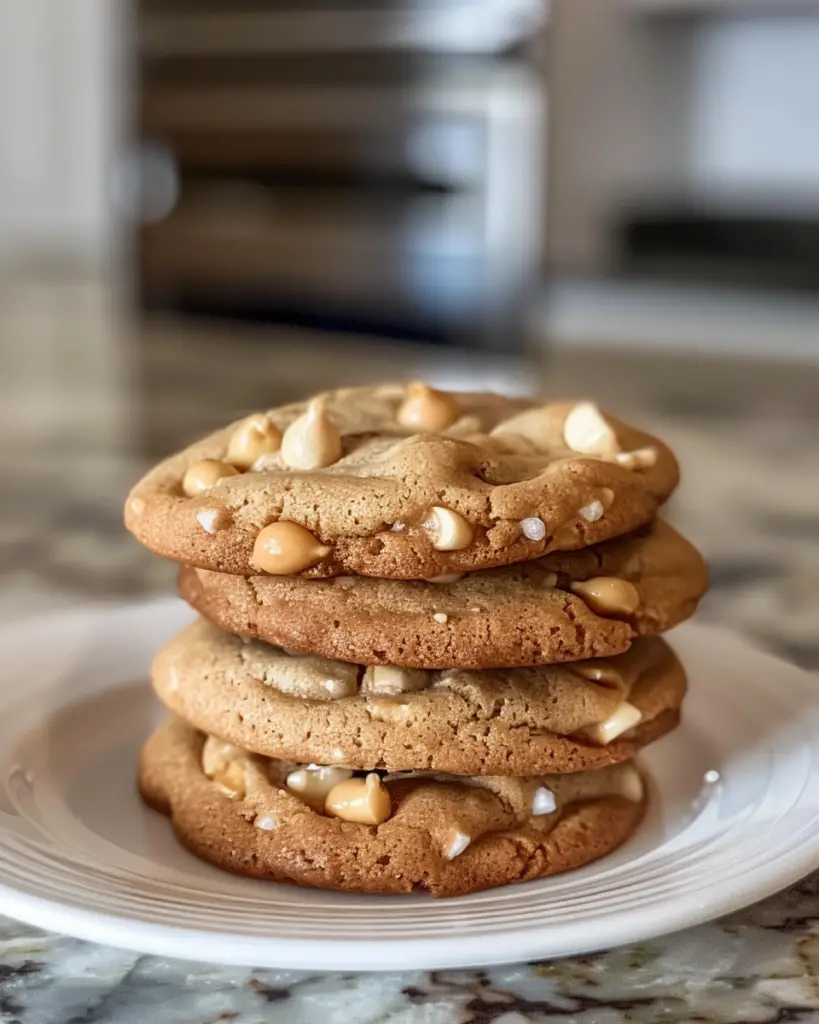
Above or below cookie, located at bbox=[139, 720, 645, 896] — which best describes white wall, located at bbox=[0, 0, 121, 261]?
above

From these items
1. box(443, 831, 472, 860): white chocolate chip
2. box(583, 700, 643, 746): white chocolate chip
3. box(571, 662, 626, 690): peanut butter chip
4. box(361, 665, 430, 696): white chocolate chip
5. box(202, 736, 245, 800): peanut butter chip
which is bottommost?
box(202, 736, 245, 800): peanut butter chip

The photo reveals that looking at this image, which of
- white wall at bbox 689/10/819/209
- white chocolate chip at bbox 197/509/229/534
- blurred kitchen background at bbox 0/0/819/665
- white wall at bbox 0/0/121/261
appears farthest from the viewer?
white wall at bbox 0/0/121/261

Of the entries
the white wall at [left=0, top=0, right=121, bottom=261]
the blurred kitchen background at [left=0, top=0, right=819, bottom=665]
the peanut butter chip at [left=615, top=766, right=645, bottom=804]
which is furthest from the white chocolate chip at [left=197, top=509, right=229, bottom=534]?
the white wall at [left=0, top=0, right=121, bottom=261]

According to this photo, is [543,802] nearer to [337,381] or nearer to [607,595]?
[607,595]

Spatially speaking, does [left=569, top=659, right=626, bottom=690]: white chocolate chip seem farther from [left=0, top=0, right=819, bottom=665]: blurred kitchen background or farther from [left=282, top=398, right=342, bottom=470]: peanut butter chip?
[left=0, top=0, right=819, bottom=665]: blurred kitchen background

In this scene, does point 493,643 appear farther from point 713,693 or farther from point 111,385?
point 111,385

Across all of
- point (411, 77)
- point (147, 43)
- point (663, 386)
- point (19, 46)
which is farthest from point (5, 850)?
point (19, 46)
